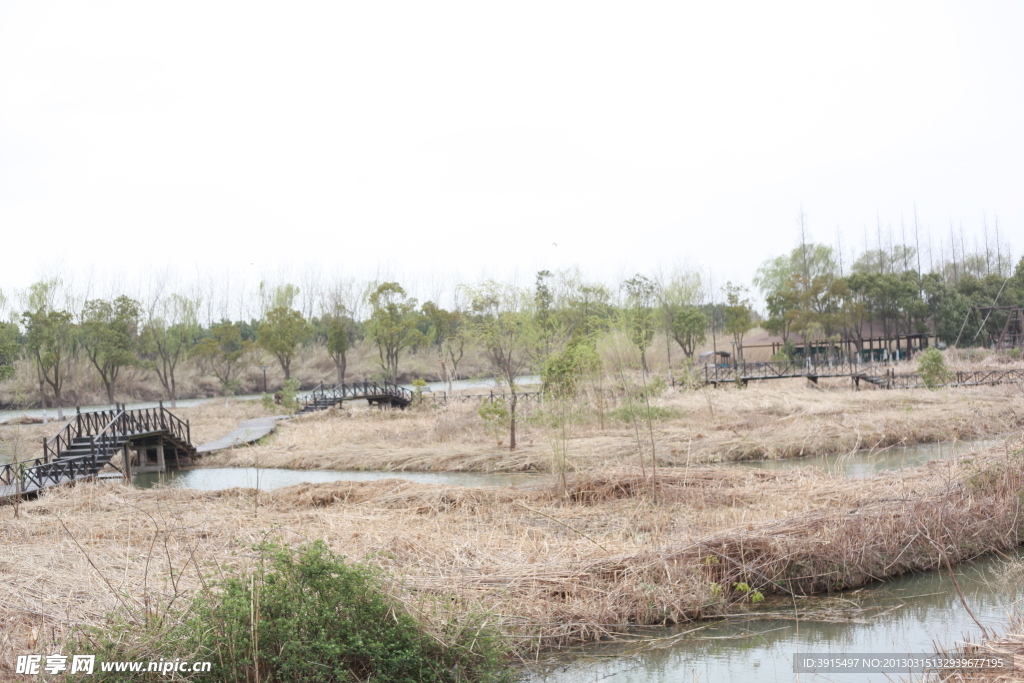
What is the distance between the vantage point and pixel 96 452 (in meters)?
17.6

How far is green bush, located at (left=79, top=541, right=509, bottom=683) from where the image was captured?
469cm

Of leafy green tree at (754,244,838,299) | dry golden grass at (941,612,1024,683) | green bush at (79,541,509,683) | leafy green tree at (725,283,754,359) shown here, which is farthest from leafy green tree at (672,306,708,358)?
green bush at (79,541,509,683)

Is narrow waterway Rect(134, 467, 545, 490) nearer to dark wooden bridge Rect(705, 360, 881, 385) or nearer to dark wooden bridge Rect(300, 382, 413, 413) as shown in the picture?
dark wooden bridge Rect(300, 382, 413, 413)

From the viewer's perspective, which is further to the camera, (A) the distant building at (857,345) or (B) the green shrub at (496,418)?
(A) the distant building at (857,345)

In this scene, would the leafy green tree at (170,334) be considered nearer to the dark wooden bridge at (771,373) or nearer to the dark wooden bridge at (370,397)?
the dark wooden bridge at (370,397)

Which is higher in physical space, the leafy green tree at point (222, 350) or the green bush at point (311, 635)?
the leafy green tree at point (222, 350)

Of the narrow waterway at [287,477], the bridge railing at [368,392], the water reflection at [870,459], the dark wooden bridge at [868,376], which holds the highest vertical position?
the bridge railing at [368,392]

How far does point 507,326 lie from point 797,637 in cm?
1606

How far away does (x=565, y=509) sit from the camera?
1072cm

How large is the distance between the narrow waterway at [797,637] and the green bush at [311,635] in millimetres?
1092

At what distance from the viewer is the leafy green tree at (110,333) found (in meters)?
39.2

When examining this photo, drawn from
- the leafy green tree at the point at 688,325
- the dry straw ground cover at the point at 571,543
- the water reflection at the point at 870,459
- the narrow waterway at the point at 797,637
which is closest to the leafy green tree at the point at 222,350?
the leafy green tree at the point at 688,325

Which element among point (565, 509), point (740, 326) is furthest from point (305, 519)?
point (740, 326)

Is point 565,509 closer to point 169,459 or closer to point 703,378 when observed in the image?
point 169,459
